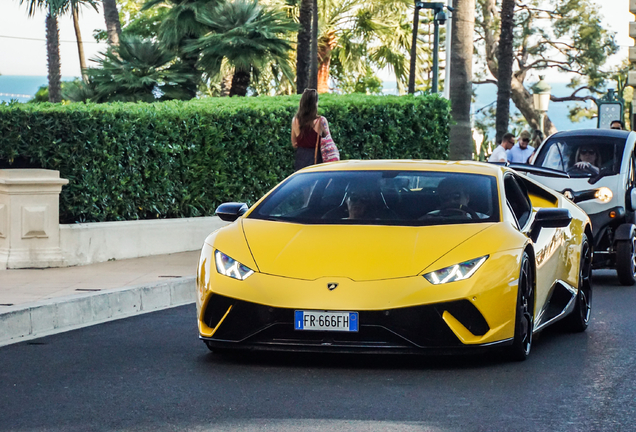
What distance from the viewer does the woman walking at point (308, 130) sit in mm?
13109

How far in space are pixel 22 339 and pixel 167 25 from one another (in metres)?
20.3

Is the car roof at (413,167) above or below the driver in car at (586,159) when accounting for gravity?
above

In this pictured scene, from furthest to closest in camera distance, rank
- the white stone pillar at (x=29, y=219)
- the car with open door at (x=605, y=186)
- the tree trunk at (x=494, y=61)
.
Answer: the tree trunk at (x=494, y=61) → the car with open door at (x=605, y=186) → the white stone pillar at (x=29, y=219)

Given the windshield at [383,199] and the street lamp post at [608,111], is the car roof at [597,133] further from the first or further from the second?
the street lamp post at [608,111]

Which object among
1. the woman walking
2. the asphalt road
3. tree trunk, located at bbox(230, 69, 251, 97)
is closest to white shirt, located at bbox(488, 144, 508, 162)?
tree trunk, located at bbox(230, 69, 251, 97)

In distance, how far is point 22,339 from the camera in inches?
324

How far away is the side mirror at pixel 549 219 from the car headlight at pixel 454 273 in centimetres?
108

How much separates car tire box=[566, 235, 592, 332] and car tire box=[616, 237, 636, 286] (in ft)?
10.3

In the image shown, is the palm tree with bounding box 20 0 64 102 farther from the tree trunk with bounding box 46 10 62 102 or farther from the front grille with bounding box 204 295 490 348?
the front grille with bounding box 204 295 490 348

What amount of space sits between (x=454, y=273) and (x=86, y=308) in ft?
12.9

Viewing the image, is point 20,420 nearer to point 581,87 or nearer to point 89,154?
point 89,154

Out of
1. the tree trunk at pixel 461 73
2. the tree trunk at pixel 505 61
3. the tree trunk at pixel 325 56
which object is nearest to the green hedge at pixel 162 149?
the tree trunk at pixel 461 73

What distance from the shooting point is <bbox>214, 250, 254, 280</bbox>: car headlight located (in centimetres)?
661

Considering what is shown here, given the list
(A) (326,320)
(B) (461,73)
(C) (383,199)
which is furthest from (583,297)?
(B) (461,73)
